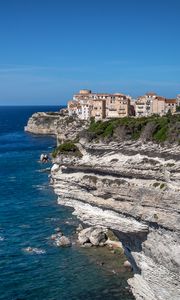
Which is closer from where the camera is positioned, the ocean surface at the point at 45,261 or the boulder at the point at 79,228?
the ocean surface at the point at 45,261

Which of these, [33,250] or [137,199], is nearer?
[137,199]

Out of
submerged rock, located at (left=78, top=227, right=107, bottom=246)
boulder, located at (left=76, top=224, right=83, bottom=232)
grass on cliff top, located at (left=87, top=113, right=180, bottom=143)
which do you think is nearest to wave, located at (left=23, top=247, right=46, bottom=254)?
submerged rock, located at (left=78, top=227, right=107, bottom=246)

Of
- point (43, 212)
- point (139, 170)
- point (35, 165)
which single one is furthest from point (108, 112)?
point (139, 170)

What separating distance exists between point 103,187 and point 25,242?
1516 centimetres

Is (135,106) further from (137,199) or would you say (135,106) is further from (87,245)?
(137,199)

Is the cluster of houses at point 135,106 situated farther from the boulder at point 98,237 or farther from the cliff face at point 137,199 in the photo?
the cliff face at point 137,199

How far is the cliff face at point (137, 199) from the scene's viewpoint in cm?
2202

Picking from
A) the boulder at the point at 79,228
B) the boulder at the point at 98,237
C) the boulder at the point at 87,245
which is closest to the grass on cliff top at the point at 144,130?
the boulder at the point at 98,237

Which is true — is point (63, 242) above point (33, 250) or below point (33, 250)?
above

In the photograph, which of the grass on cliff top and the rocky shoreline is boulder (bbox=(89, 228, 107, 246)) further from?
the grass on cliff top

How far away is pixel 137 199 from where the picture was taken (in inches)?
921

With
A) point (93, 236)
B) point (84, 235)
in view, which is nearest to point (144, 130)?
point (93, 236)

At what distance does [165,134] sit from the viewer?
2527 cm

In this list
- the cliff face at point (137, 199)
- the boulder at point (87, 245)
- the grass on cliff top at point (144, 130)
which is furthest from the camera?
the boulder at point (87, 245)
